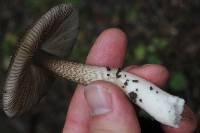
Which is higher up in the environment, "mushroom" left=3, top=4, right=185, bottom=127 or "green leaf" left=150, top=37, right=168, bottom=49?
"green leaf" left=150, top=37, right=168, bottom=49

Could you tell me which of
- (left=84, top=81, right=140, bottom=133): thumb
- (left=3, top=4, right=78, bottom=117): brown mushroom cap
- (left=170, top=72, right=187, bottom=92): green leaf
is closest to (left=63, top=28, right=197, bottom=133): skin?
(left=84, top=81, right=140, bottom=133): thumb

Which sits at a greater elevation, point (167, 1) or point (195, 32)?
point (167, 1)

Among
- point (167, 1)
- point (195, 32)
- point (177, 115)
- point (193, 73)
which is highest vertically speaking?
point (167, 1)

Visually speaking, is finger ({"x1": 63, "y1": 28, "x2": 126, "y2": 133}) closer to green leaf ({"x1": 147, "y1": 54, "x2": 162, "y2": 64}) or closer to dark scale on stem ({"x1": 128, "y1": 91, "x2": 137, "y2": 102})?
dark scale on stem ({"x1": 128, "y1": 91, "x2": 137, "y2": 102})

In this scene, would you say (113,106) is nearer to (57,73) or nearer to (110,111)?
(110,111)

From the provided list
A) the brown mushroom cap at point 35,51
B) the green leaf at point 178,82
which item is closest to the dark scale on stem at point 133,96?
the brown mushroom cap at point 35,51

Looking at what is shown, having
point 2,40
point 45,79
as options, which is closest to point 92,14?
point 2,40

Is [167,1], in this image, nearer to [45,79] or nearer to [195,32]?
[195,32]
